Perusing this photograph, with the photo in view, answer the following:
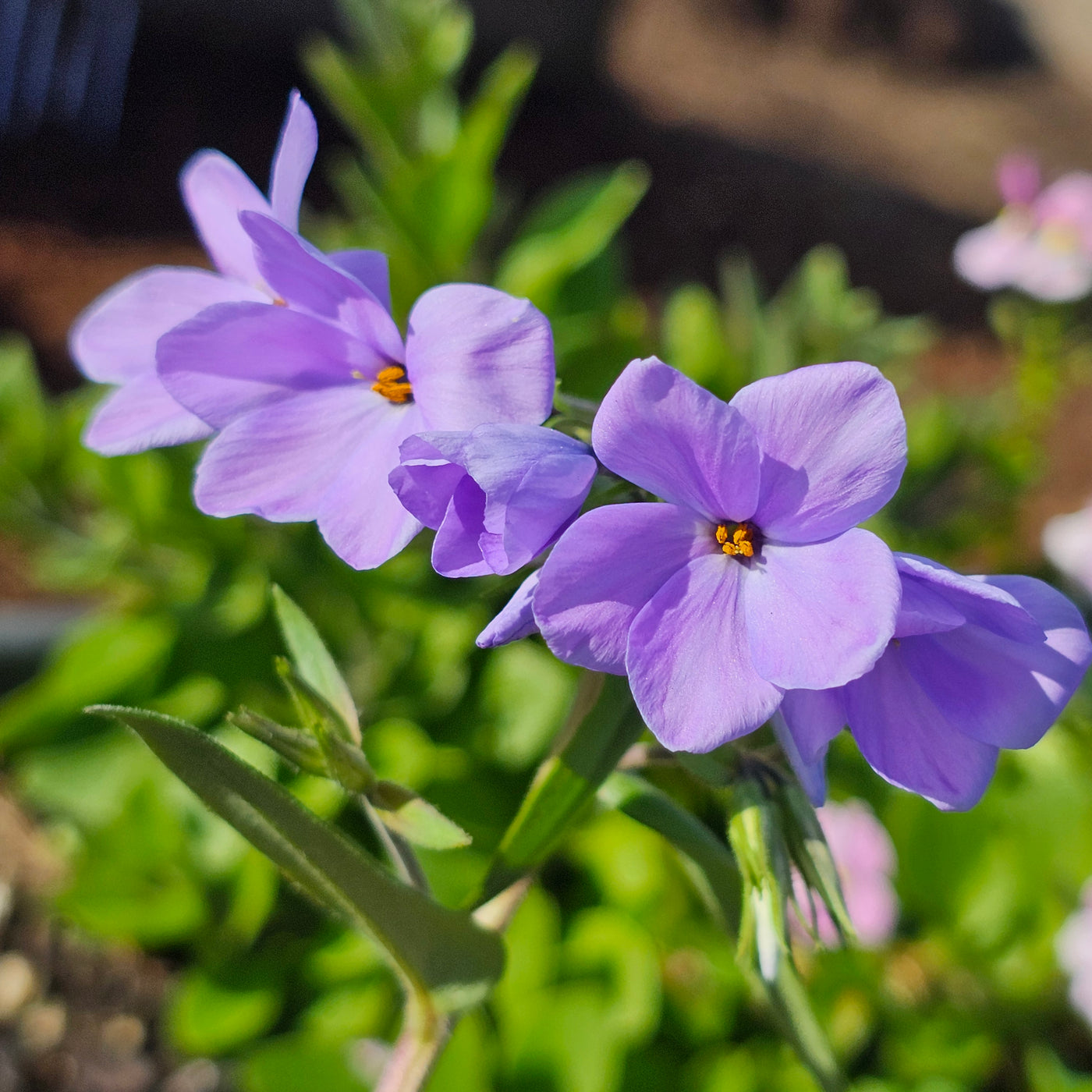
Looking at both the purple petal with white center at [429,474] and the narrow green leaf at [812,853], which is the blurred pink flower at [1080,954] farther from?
the purple petal with white center at [429,474]

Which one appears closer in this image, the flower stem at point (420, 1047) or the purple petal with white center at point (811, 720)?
the purple petal with white center at point (811, 720)

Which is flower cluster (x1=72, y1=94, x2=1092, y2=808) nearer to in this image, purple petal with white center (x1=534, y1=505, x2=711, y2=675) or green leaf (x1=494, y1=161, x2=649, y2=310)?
Result: purple petal with white center (x1=534, y1=505, x2=711, y2=675)

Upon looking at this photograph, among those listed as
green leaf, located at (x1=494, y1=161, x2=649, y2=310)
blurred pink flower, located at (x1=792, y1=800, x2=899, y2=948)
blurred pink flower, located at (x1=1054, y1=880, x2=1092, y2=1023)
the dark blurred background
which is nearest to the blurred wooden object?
the dark blurred background

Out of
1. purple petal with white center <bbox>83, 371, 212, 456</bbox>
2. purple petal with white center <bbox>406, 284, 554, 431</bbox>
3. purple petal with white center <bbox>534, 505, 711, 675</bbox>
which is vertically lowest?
purple petal with white center <bbox>83, 371, 212, 456</bbox>

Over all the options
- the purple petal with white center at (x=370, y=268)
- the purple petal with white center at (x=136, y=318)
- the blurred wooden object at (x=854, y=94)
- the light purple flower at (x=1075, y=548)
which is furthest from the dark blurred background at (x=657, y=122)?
the purple petal with white center at (x=370, y=268)

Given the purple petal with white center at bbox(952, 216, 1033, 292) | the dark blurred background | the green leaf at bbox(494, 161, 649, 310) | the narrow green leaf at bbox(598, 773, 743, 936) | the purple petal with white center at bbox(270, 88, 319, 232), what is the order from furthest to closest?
the dark blurred background < the purple petal with white center at bbox(952, 216, 1033, 292) < the green leaf at bbox(494, 161, 649, 310) < the narrow green leaf at bbox(598, 773, 743, 936) < the purple petal with white center at bbox(270, 88, 319, 232)

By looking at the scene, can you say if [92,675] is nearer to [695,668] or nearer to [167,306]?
[167,306]

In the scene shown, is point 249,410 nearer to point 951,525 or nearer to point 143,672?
point 143,672
